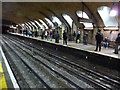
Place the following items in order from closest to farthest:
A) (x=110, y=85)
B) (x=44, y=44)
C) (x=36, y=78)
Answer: (x=110, y=85)
(x=36, y=78)
(x=44, y=44)

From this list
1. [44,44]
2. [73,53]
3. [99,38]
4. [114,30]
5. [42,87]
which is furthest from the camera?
[44,44]

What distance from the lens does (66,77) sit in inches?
240

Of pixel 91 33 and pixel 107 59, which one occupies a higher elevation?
pixel 91 33

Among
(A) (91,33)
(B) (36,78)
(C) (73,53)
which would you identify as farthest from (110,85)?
(A) (91,33)

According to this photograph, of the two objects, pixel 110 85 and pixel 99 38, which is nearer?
pixel 110 85

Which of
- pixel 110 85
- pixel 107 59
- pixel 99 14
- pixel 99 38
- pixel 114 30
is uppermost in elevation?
pixel 99 14

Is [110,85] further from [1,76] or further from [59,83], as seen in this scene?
[1,76]

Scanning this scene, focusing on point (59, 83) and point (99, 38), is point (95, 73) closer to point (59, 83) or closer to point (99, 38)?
point (59, 83)

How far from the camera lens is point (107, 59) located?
26.2 ft

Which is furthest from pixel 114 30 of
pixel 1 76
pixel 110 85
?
pixel 1 76

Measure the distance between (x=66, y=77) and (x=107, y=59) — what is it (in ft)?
10.9

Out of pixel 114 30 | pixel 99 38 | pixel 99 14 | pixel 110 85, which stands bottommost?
pixel 110 85

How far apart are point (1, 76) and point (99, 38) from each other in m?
8.02

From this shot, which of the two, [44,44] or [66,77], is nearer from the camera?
[66,77]
